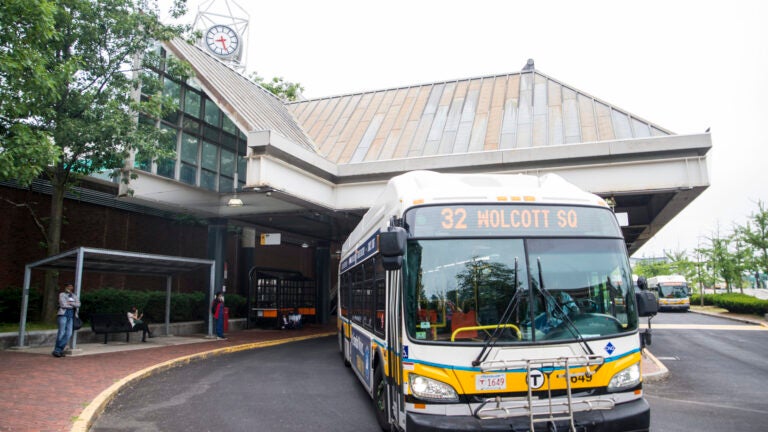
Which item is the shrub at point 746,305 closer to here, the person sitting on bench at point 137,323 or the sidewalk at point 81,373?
the sidewalk at point 81,373

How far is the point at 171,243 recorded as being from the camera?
899 inches

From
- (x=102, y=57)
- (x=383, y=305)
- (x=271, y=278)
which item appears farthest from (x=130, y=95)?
(x=383, y=305)

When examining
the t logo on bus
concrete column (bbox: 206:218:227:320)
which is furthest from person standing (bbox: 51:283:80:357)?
the t logo on bus

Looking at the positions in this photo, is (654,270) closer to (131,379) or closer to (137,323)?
(137,323)

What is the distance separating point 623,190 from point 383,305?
10.2 m

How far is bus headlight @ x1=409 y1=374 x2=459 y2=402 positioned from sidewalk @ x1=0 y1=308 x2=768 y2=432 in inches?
172

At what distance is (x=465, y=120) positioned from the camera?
18875mm

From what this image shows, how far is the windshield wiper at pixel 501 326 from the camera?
16.3 ft

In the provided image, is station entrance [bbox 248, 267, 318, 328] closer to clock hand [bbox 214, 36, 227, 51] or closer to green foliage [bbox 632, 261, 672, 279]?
clock hand [bbox 214, 36, 227, 51]

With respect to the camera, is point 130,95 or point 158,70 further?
point 158,70

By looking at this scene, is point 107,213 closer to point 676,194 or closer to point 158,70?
point 158,70

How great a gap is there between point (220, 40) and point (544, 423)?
33.8m

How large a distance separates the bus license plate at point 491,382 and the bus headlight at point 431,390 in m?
0.24

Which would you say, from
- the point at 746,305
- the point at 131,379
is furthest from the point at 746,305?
the point at 131,379
